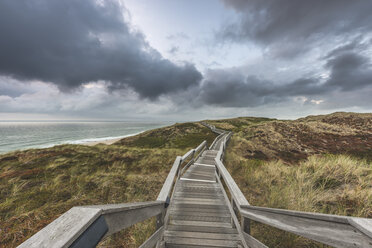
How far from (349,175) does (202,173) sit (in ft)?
16.7

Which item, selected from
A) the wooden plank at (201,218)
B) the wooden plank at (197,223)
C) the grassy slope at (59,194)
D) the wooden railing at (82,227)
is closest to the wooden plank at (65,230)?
the wooden railing at (82,227)

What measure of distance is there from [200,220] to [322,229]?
2700 mm

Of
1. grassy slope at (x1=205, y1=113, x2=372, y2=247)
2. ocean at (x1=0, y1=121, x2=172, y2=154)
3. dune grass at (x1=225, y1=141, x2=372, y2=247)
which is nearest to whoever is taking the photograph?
dune grass at (x1=225, y1=141, x2=372, y2=247)

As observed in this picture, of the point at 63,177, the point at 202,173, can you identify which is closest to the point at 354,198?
the point at 202,173

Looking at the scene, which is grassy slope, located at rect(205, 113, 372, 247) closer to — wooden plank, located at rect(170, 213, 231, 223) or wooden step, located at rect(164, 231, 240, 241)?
wooden step, located at rect(164, 231, 240, 241)

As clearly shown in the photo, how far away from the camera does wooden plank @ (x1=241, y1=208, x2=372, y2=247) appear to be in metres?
0.96

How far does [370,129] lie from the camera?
15.0 meters

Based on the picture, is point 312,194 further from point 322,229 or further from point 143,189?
point 143,189

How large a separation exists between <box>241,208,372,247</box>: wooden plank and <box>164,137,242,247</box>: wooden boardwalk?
156 centimetres

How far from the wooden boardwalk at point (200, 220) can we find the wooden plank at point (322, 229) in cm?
156

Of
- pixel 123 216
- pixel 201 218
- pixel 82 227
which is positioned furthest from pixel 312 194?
pixel 82 227

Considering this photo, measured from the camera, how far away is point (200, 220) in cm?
333

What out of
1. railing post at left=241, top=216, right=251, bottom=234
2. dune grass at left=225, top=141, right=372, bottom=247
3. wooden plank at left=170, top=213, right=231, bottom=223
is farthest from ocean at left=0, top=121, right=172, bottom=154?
dune grass at left=225, top=141, right=372, bottom=247

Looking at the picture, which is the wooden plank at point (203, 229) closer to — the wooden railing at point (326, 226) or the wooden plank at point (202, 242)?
the wooden plank at point (202, 242)
